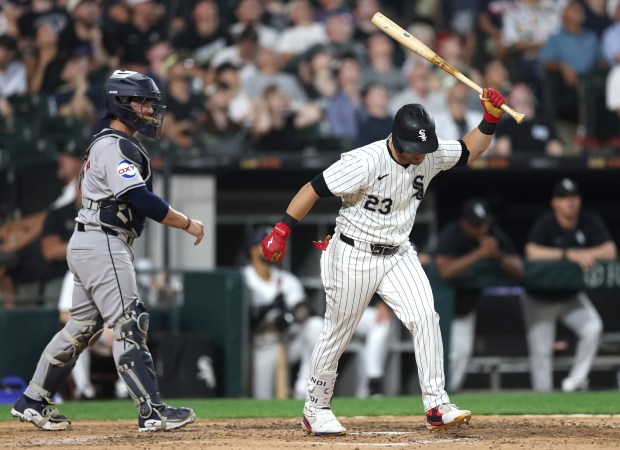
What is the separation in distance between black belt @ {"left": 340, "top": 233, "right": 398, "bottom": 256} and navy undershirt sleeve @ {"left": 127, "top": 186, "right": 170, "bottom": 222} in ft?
2.74

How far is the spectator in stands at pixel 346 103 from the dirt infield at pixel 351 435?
16.6 feet

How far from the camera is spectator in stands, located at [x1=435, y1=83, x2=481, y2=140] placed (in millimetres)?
11484

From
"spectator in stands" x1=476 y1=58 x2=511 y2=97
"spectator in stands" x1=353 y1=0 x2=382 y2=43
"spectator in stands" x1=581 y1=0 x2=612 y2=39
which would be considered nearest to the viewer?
"spectator in stands" x1=476 y1=58 x2=511 y2=97

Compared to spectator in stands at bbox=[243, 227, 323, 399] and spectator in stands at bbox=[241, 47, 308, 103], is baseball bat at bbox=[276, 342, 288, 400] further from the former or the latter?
spectator in stands at bbox=[241, 47, 308, 103]

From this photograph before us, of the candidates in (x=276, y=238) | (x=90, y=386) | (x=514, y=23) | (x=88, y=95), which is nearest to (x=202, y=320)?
(x=90, y=386)

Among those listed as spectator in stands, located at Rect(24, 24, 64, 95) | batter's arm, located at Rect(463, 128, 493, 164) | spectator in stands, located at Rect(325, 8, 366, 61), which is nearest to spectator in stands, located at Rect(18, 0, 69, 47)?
spectator in stands, located at Rect(24, 24, 64, 95)

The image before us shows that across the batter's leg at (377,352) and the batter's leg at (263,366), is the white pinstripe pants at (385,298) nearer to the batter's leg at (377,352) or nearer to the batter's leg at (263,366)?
the batter's leg at (377,352)

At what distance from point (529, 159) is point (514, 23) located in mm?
2091

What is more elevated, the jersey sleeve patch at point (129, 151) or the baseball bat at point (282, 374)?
the jersey sleeve patch at point (129, 151)

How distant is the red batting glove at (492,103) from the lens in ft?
19.3

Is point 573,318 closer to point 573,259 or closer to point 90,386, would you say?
point 573,259

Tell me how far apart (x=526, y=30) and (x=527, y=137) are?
1.63 meters

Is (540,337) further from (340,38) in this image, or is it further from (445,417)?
(340,38)

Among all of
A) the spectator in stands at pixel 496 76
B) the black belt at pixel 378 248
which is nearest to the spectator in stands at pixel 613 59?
the spectator in stands at pixel 496 76
